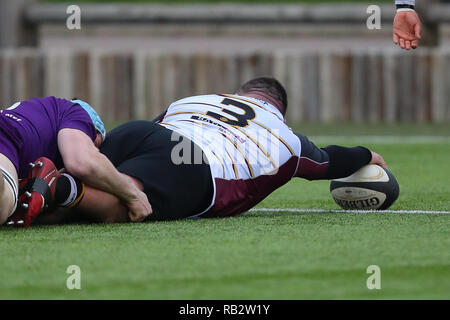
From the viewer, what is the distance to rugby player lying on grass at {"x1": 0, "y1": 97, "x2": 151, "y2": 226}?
5141 millimetres

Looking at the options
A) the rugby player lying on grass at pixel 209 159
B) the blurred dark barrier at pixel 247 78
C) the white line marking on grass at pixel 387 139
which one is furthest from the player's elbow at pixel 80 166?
the blurred dark barrier at pixel 247 78

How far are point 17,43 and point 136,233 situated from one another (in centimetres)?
1143

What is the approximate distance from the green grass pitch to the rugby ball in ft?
1.04

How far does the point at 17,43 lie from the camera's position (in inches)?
632

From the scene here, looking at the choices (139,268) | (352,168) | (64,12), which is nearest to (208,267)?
(139,268)

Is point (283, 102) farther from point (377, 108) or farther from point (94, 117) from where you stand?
point (377, 108)

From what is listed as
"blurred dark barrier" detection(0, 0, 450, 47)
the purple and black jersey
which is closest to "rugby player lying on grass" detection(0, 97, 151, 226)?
the purple and black jersey

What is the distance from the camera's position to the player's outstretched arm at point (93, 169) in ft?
17.3

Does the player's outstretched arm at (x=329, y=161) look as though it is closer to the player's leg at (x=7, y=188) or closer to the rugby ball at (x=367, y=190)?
the rugby ball at (x=367, y=190)

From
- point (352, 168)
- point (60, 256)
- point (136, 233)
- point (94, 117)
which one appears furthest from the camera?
point (352, 168)

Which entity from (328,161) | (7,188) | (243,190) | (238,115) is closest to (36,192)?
(7,188)

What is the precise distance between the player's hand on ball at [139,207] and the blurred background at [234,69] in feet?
31.0

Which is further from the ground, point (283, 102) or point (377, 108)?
point (283, 102)

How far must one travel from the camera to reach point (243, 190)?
579 cm
